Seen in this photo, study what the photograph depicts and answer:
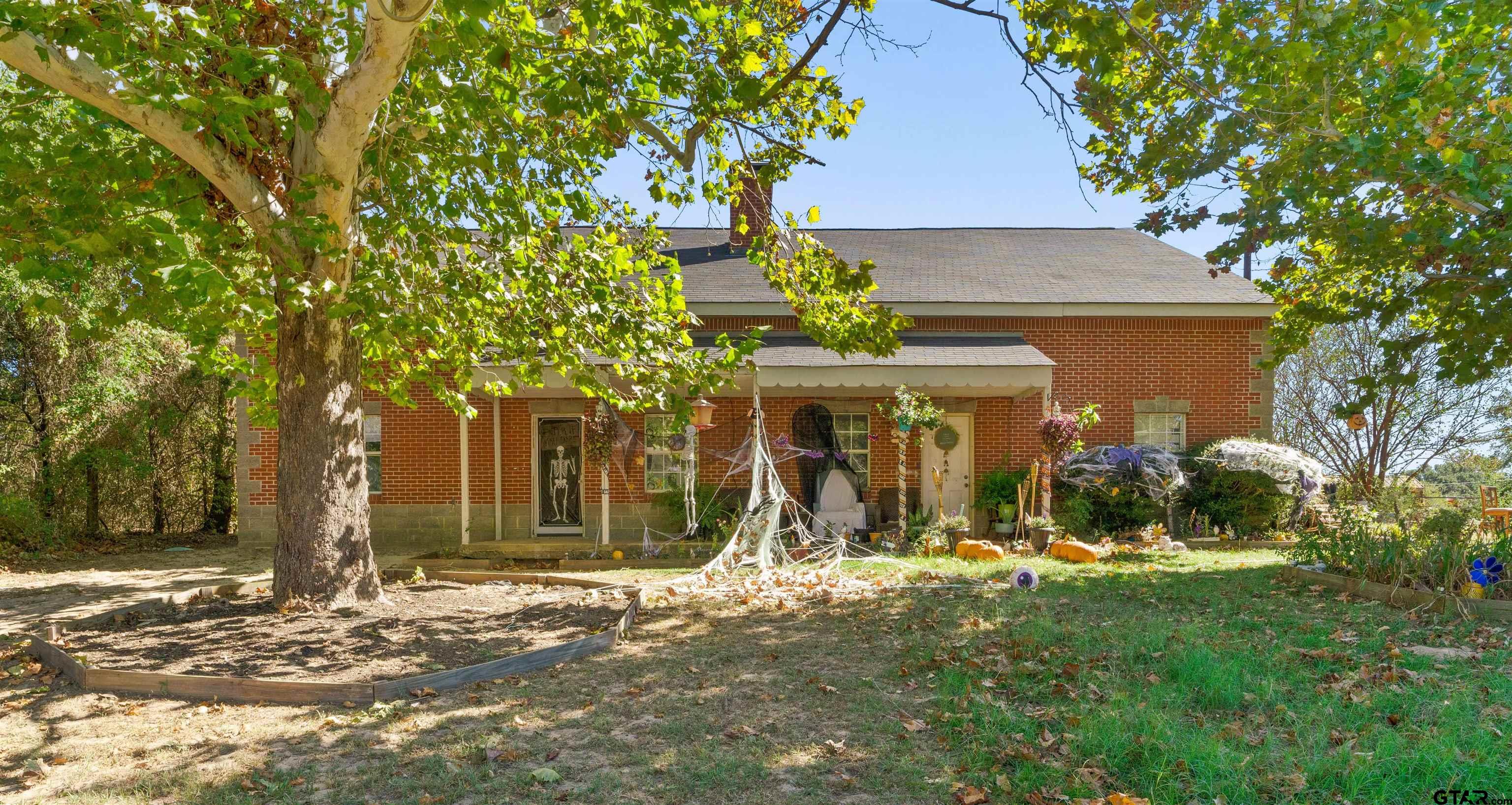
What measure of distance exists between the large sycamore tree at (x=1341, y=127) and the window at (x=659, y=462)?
27.1 ft

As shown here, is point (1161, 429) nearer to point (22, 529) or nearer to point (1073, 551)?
point (1073, 551)

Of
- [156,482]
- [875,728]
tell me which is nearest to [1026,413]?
[875,728]

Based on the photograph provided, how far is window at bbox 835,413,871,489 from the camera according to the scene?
15.2 m

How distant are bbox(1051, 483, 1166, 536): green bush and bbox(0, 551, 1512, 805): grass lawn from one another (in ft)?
20.6

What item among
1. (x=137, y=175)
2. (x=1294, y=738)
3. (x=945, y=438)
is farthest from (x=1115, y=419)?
(x=137, y=175)

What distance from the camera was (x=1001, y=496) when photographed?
1414 cm

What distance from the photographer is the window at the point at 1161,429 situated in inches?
595

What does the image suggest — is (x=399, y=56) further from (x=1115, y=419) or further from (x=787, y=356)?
Result: (x=1115, y=419)

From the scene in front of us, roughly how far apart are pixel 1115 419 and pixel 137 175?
13684 millimetres

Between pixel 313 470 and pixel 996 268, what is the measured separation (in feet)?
41.7

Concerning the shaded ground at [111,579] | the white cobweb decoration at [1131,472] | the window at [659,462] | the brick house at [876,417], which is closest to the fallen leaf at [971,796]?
the shaded ground at [111,579]

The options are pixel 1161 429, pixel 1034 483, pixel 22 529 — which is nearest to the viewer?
pixel 1034 483

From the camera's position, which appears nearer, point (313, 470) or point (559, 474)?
point (313, 470)

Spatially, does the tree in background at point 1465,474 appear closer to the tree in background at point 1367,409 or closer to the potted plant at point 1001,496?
the tree in background at point 1367,409
